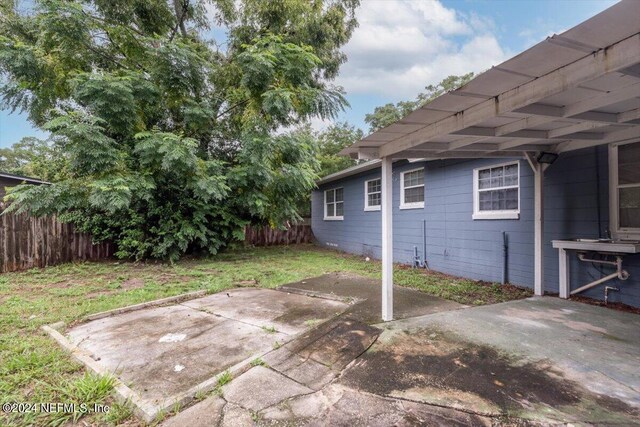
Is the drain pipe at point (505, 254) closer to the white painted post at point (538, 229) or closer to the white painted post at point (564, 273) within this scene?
the white painted post at point (538, 229)

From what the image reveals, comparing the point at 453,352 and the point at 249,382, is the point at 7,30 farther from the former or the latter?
the point at 453,352

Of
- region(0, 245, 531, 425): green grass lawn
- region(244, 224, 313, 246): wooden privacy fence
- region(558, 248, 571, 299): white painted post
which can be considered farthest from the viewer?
region(244, 224, 313, 246): wooden privacy fence

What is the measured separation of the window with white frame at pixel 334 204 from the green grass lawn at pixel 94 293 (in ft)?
9.54

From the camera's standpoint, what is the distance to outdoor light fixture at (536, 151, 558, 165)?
4.61m

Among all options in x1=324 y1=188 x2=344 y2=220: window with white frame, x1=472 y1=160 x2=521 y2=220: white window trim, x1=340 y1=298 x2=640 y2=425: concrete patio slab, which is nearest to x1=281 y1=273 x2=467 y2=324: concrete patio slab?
x1=340 y1=298 x2=640 y2=425: concrete patio slab

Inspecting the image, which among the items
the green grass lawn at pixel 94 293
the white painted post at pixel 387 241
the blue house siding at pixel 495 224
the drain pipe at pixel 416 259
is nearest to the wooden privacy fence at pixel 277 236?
the green grass lawn at pixel 94 293

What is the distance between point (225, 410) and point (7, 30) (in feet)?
37.7

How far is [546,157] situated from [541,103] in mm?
2675

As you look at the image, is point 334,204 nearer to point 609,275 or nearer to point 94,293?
point 94,293

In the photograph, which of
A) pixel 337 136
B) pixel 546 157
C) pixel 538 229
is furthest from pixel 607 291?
pixel 337 136

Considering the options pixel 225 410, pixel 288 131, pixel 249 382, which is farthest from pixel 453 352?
pixel 288 131

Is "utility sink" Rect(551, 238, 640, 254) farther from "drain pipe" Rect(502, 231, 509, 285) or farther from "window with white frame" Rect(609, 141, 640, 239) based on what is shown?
"drain pipe" Rect(502, 231, 509, 285)

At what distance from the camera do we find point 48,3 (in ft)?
21.6

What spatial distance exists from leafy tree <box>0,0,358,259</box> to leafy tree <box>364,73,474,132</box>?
8920 millimetres
